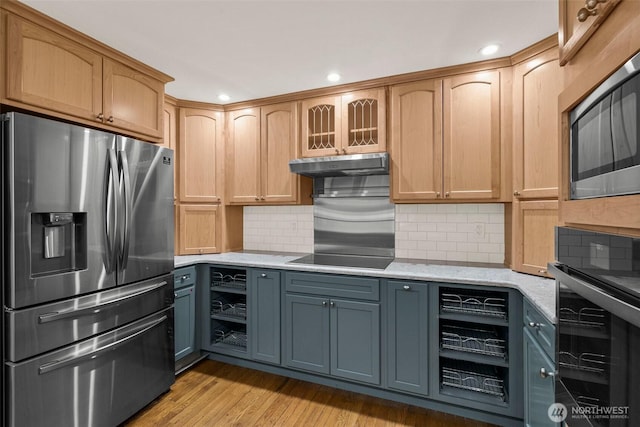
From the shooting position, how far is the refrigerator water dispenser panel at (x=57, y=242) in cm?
157

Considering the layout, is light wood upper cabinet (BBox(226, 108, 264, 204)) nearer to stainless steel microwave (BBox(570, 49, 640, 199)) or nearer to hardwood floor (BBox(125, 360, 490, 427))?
hardwood floor (BBox(125, 360, 490, 427))

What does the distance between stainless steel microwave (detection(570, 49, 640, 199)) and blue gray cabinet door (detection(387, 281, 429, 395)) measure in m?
1.39

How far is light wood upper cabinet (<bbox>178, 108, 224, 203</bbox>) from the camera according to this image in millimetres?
3016

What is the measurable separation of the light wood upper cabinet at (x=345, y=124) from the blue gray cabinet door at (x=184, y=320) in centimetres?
160

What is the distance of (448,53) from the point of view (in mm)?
2176

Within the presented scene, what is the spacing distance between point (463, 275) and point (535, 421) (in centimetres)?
83

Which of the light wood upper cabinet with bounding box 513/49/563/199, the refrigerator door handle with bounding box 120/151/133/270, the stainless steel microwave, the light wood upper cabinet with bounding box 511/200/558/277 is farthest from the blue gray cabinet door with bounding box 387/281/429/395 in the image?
the refrigerator door handle with bounding box 120/151/133/270

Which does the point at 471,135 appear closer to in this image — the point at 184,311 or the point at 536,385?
the point at 536,385

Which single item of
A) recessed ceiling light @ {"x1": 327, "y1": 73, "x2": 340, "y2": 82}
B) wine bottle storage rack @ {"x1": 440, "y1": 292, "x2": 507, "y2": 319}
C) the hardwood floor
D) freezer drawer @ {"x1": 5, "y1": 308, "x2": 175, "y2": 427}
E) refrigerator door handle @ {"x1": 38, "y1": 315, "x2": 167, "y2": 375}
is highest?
recessed ceiling light @ {"x1": 327, "y1": 73, "x2": 340, "y2": 82}

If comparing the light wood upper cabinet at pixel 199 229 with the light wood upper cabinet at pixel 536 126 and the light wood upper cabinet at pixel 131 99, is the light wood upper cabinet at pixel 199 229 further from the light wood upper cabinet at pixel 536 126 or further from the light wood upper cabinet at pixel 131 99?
the light wood upper cabinet at pixel 536 126

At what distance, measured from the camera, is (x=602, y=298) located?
0.65 metres

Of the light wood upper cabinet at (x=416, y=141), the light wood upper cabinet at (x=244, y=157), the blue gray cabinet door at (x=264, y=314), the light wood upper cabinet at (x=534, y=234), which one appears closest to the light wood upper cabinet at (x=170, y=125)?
the light wood upper cabinet at (x=244, y=157)

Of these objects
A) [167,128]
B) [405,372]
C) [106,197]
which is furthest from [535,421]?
[167,128]

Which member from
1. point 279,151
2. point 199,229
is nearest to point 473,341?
point 279,151
